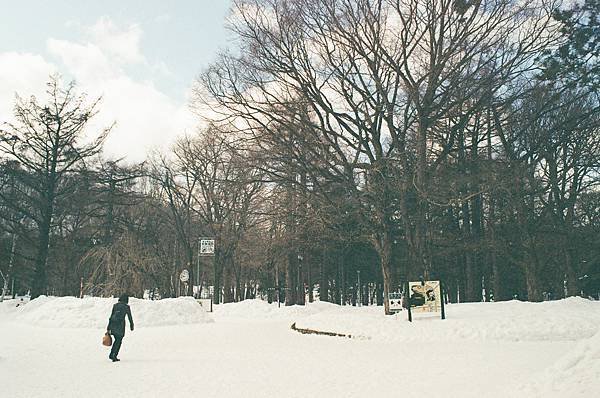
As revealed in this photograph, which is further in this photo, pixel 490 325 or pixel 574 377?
pixel 490 325

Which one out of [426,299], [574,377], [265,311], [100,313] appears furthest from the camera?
[265,311]

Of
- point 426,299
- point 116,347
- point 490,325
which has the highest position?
point 426,299

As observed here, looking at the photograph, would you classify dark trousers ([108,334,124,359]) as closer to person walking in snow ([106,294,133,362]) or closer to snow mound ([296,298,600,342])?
person walking in snow ([106,294,133,362])

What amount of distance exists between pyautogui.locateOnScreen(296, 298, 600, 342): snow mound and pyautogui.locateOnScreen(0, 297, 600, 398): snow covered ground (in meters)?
0.04

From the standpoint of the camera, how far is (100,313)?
2402 cm

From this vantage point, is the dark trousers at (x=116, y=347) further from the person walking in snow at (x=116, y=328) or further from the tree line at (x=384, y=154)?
the tree line at (x=384, y=154)

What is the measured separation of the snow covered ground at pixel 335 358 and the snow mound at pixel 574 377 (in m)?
0.02

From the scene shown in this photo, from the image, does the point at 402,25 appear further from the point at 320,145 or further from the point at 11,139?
the point at 11,139

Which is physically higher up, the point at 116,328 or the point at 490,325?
the point at 116,328

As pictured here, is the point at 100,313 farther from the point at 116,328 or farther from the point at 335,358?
the point at 335,358

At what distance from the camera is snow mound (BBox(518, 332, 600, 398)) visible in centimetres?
700

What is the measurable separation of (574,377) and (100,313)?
20.9 metres

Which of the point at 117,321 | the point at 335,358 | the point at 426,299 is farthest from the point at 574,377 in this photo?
the point at 426,299

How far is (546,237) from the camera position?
30.8m
